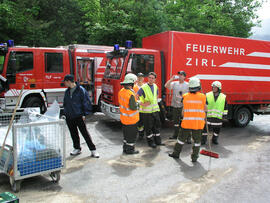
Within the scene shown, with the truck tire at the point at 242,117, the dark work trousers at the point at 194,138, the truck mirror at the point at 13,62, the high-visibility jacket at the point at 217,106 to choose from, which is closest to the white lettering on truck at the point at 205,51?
the high-visibility jacket at the point at 217,106

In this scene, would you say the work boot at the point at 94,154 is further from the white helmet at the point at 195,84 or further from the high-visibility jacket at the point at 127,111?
the white helmet at the point at 195,84

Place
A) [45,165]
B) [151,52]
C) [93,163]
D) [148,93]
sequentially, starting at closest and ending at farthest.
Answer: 1. [45,165]
2. [93,163]
3. [148,93]
4. [151,52]

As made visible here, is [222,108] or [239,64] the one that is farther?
[239,64]

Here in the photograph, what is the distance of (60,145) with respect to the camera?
166 inches

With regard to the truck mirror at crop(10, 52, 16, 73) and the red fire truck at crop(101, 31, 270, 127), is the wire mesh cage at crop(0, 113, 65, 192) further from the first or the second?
the truck mirror at crop(10, 52, 16, 73)

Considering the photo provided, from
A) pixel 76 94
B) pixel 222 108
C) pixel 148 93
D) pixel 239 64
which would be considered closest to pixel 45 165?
pixel 76 94

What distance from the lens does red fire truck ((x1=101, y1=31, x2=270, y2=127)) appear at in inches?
304

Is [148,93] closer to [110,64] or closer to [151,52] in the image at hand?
[151,52]

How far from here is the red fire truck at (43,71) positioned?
8328 millimetres

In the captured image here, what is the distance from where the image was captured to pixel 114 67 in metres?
8.09

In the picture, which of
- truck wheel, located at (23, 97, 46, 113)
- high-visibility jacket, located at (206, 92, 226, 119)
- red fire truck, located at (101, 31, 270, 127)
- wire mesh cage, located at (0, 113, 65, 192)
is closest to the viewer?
wire mesh cage, located at (0, 113, 65, 192)

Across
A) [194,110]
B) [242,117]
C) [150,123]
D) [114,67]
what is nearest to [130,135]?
[150,123]

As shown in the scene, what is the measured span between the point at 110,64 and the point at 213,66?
3192mm

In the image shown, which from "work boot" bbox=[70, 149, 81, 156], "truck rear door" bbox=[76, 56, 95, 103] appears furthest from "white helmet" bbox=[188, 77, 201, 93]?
"truck rear door" bbox=[76, 56, 95, 103]
